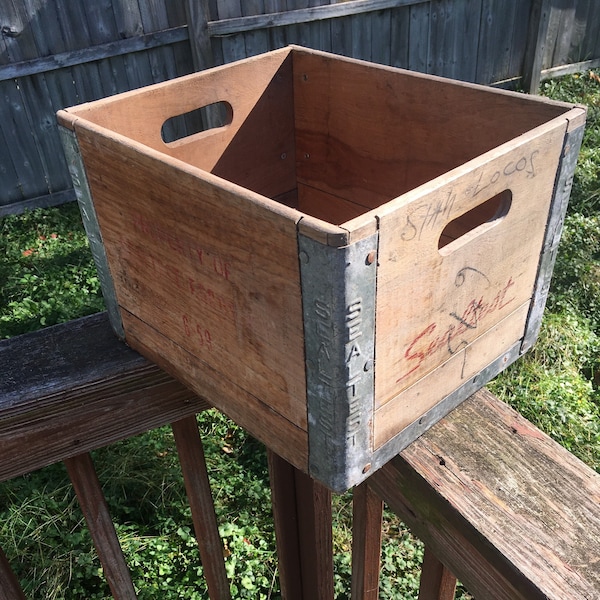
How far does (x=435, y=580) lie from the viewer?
108 centimetres

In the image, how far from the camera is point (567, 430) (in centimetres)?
290

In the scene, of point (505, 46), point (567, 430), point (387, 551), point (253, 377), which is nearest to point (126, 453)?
point (387, 551)

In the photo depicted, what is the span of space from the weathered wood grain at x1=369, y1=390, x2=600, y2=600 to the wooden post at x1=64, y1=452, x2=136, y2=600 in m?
0.51

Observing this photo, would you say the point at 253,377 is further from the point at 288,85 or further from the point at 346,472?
the point at 288,85

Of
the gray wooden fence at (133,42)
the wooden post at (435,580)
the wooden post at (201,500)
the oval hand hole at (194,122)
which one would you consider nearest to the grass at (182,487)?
the gray wooden fence at (133,42)

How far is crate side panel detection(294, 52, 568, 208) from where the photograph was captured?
1178 millimetres

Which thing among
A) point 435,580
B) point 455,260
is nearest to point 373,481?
point 435,580

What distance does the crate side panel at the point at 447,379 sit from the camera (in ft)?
3.19

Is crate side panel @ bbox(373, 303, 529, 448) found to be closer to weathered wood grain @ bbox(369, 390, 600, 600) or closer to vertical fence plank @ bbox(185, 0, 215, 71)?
weathered wood grain @ bbox(369, 390, 600, 600)

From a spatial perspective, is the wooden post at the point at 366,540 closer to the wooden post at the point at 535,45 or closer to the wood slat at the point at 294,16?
the wood slat at the point at 294,16

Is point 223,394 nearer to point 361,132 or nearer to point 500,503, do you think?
point 500,503

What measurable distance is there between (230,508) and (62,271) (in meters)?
1.76

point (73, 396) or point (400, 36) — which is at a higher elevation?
point (73, 396)

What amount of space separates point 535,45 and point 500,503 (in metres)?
5.52
